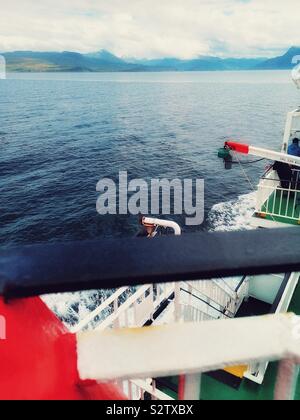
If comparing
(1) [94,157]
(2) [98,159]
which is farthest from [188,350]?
(1) [94,157]

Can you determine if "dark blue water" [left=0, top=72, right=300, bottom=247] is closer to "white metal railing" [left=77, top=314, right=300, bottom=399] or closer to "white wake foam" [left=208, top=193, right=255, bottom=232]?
"white wake foam" [left=208, top=193, right=255, bottom=232]

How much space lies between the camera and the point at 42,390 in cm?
104

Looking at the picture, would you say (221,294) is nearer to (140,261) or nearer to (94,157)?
(140,261)

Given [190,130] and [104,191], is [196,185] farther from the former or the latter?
[190,130]

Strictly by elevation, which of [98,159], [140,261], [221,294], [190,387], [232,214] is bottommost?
[232,214]

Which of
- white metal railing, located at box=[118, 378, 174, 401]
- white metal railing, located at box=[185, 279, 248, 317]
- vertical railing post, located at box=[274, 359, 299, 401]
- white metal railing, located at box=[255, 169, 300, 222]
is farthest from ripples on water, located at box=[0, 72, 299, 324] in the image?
vertical railing post, located at box=[274, 359, 299, 401]

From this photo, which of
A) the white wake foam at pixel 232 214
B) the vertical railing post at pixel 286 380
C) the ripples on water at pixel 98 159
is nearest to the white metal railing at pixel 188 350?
the vertical railing post at pixel 286 380

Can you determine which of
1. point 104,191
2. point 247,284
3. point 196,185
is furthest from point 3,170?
point 247,284

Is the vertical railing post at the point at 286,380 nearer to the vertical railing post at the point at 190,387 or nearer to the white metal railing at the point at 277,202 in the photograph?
the vertical railing post at the point at 190,387

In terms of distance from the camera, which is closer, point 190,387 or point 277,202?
point 190,387

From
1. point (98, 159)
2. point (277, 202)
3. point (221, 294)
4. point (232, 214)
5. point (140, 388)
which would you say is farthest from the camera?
point (98, 159)

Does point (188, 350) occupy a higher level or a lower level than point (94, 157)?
higher

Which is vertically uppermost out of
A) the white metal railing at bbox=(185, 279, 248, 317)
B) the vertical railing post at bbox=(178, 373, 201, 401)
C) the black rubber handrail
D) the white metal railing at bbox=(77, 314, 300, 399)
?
the black rubber handrail
